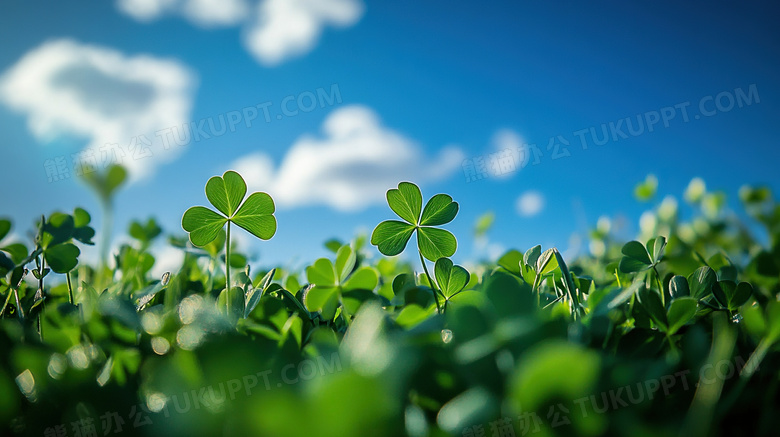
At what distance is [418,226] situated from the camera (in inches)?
29.9

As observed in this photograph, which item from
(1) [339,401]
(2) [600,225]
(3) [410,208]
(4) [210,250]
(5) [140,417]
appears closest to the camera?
(1) [339,401]

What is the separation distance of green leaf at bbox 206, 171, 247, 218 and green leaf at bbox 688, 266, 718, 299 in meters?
0.67

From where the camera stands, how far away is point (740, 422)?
42cm

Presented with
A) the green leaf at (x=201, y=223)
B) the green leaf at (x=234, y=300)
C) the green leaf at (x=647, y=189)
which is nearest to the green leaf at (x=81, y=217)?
the green leaf at (x=201, y=223)

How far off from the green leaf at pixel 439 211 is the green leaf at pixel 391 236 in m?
0.03

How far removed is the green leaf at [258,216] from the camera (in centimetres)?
72

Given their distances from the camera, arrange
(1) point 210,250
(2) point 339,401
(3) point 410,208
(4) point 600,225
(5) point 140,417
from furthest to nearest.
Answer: (4) point 600,225
(1) point 210,250
(3) point 410,208
(5) point 140,417
(2) point 339,401

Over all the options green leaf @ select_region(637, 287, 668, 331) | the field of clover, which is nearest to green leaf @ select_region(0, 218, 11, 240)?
the field of clover

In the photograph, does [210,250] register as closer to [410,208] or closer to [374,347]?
[410,208]

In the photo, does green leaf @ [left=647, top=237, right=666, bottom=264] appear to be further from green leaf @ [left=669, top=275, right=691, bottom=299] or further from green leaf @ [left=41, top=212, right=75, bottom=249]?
green leaf @ [left=41, top=212, right=75, bottom=249]

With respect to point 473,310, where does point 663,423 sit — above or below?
below

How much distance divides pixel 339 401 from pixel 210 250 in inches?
34.9

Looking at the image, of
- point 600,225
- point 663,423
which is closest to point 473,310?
point 663,423

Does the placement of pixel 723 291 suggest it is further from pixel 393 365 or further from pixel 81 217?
pixel 81 217
